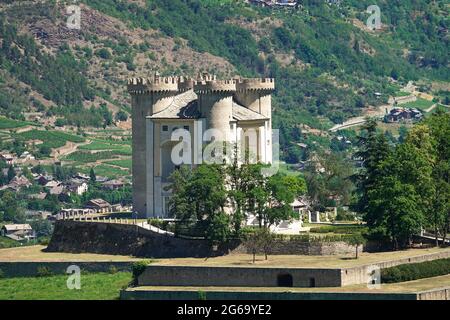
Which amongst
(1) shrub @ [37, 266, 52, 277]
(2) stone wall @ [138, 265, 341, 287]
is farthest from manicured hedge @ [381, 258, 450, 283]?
(1) shrub @ [37, 266, 52, 277]

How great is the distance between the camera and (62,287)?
122 m

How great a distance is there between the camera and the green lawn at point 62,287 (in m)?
118

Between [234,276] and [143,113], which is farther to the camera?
→ [143,113]

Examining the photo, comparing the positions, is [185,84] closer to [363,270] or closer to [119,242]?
[119,242]

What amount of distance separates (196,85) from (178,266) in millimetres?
14861

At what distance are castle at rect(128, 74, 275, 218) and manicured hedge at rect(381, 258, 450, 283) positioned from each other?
1644 cm

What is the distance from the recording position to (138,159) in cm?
13275

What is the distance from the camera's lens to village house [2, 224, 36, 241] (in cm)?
18588

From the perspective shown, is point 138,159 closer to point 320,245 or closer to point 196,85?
point 196,85

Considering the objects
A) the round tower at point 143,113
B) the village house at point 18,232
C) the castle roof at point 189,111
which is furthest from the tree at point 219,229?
the village house at point 18,232

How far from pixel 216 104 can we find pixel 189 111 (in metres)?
2.12

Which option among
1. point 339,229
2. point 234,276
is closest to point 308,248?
point 339,229
